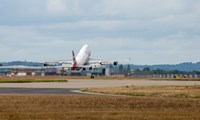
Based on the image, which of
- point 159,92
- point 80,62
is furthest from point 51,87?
point 80,62

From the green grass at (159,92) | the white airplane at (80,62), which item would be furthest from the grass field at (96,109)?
the white airplane at (80,62)

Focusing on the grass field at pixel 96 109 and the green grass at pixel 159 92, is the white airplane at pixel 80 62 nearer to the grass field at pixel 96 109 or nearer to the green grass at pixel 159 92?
the green grass at pixel 159 92

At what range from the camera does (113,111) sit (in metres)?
32.6

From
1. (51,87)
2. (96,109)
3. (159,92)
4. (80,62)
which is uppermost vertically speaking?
(80,62)

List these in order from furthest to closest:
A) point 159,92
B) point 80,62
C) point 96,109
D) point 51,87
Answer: point 80,62, point 51,87, point 159,92, point 96,109

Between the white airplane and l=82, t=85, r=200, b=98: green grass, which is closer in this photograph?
l=82, t=85, r=200, b=98: green grass

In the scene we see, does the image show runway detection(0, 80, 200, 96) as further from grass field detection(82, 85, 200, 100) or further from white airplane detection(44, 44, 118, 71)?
white airplane detection(44, 44, 118, 71)

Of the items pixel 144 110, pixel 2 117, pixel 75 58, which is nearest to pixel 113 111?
pixel 144 110

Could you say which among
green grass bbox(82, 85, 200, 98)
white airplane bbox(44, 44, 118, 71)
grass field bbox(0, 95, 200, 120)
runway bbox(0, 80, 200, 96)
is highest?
white airplane bbox(44, 44, 118, 71)

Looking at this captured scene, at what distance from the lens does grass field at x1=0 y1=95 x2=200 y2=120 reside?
96.3 feet

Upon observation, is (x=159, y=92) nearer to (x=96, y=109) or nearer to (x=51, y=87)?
(x=51, y=87)

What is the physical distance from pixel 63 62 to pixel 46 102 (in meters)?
141

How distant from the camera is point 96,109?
112ft

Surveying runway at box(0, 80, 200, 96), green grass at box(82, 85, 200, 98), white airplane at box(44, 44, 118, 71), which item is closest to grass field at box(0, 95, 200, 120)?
green grass at box(82, 85, 200, 98)
